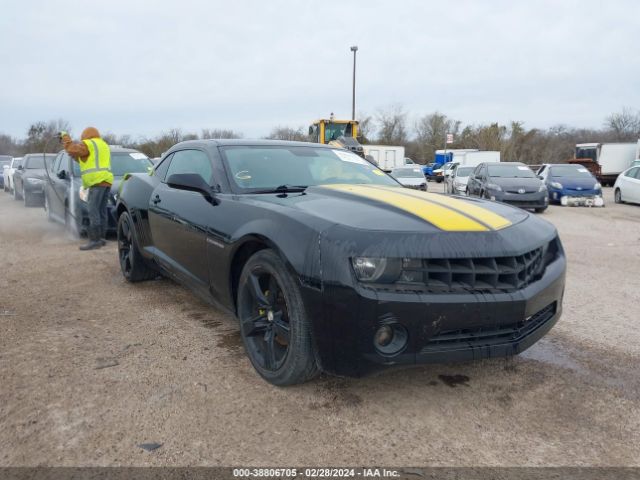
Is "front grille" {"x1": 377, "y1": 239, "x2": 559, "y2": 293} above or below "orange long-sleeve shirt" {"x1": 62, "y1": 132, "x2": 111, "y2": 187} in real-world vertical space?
below

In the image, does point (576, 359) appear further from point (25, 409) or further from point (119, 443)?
point (25, 409)

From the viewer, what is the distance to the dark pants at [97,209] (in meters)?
7.23

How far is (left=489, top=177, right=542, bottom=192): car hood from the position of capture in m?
12.8

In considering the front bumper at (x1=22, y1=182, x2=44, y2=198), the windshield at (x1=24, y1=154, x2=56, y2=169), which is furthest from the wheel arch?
the windshield at (x1=24, y1=154, x2=56, y2=169)

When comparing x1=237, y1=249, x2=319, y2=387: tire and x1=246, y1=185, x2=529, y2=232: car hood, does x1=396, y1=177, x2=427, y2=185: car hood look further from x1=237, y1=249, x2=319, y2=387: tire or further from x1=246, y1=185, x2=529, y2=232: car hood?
x1=237, y1=249, x2=319, y2=387: tire

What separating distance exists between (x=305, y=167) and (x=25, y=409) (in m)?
2.32

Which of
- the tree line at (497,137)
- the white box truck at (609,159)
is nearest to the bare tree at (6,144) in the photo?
the tree line at (497,137)

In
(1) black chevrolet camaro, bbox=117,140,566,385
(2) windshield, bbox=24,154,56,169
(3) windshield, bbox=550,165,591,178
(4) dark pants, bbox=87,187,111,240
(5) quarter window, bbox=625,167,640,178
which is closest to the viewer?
(1) black chevrolet camaro, bbox=117,140,566,385

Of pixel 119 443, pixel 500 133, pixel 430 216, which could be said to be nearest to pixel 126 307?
pixel 119 443

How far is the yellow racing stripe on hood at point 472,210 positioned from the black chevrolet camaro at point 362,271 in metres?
0.01

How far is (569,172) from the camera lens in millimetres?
15516

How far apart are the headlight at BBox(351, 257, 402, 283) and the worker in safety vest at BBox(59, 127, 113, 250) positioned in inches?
233

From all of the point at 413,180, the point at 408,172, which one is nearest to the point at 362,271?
the point at 413,180

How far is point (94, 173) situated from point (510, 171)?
10825 millimetres
